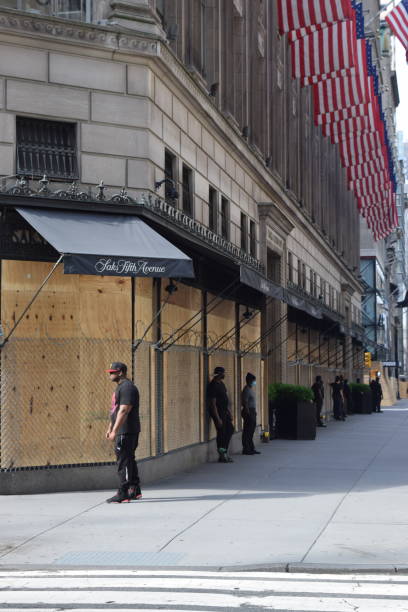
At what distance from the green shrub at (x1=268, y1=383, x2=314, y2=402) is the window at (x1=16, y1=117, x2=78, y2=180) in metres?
15.2

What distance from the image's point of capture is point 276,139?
36156mm

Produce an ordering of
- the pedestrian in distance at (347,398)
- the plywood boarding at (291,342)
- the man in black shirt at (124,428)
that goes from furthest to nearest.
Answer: the pedestrian in distance at (347,398), the plywood boarding at (291,342), the man in black shirt at (124,428)

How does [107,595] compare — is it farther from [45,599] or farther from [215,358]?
[215,358]

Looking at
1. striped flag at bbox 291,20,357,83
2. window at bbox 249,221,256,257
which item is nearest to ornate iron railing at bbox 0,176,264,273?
window at bbox 249,221,256,257

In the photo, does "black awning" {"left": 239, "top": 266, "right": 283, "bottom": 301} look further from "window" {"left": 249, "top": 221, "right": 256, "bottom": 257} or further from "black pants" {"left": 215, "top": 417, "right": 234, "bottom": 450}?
"window" {"left": 249, "top": 221, "right": 256, "bottom": 257}

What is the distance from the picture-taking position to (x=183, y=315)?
20828mm

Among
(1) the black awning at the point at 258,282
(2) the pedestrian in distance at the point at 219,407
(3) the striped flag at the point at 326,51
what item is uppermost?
(3) the striped flag at the point at 326,51

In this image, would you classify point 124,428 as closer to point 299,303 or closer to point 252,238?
point 299,303

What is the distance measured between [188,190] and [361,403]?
33.6 metres

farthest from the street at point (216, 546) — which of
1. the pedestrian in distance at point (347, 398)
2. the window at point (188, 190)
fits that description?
the pedestrian in distance at point (347, 398)

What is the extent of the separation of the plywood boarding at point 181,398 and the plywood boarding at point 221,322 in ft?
4.40

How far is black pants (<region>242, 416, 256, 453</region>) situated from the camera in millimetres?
24156

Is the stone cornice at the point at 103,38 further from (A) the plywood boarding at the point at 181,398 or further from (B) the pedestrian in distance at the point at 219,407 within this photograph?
(B) the pedestrian in distance at the point at 219,407

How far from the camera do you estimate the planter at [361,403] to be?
176 feet
